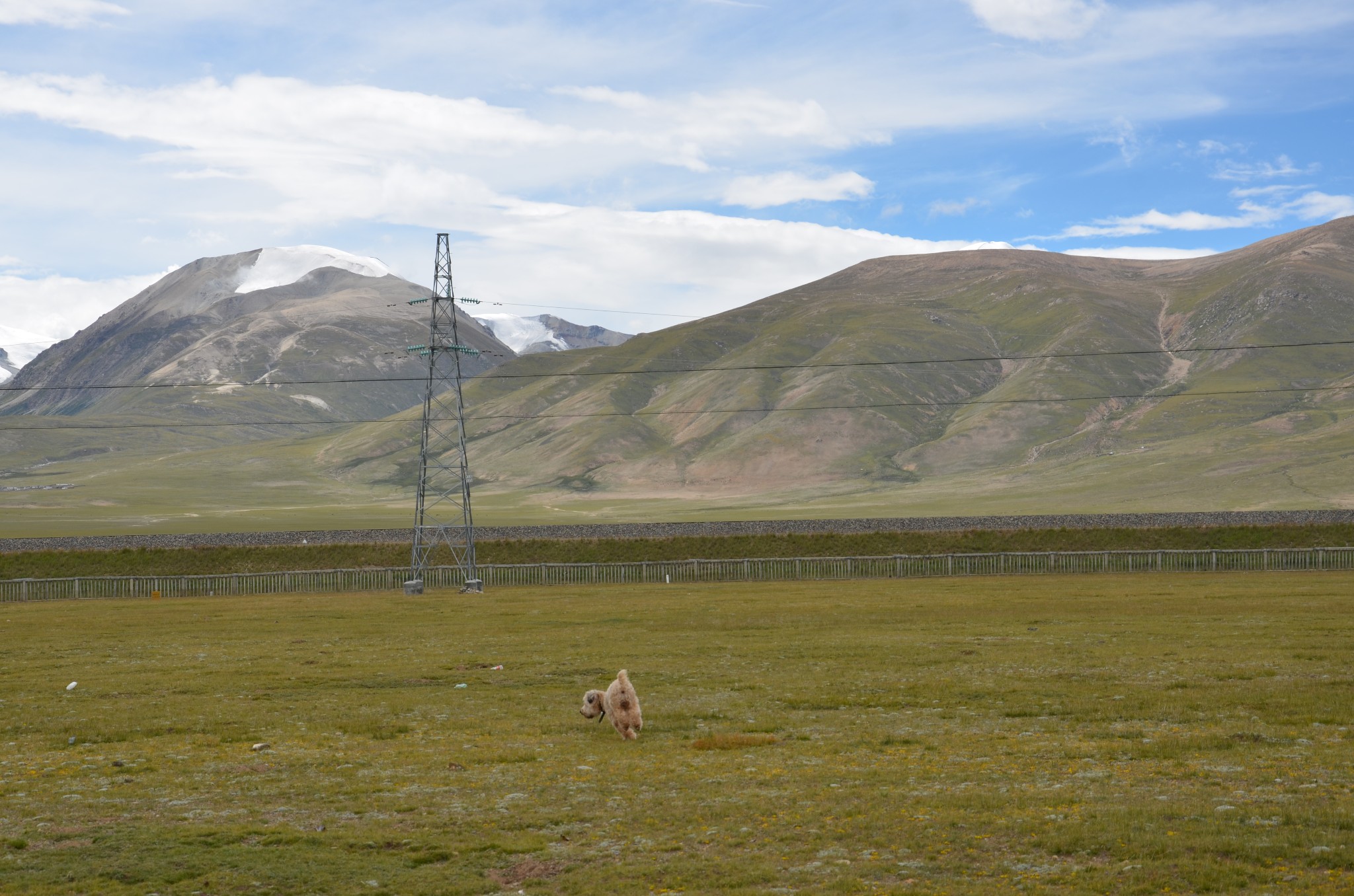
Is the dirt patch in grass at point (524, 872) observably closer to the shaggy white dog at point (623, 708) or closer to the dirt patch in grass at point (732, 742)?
the dirt patch in grass at point (732, 742)

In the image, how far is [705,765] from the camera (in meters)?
18.9

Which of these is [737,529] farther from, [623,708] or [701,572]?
[623,708]

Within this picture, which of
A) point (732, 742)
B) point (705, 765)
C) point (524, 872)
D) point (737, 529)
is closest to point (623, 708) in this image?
point (732, 742)

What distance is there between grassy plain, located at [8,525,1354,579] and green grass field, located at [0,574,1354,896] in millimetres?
39660

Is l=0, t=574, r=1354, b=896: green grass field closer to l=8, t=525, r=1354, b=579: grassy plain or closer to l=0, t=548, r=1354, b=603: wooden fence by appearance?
l=0, t=548, r=1354, b=603: wooden fence

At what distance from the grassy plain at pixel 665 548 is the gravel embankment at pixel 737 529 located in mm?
1038

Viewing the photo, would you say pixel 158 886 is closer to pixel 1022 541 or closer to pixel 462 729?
pixel 462 729

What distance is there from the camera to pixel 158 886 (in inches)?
501

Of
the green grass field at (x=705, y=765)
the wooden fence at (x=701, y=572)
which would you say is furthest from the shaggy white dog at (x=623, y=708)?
the wooden fence at (x=701, y=572)

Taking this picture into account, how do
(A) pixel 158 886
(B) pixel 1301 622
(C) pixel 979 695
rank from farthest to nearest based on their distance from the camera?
(B) pixel 1301 622 → (C) pixel 979 695 → (A) pixel 158 886

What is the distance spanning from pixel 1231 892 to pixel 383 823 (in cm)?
1035

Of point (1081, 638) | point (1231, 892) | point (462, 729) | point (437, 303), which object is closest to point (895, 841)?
point (1231, 892)

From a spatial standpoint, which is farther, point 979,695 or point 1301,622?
point 1301,622

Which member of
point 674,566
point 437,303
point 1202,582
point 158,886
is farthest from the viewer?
point 674,566
